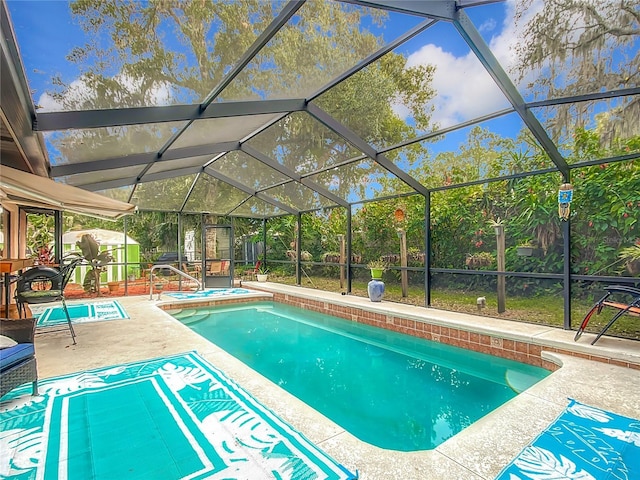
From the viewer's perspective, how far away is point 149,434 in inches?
91.8

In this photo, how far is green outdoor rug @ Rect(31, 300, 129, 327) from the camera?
19.4 ft

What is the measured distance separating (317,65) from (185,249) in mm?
9281

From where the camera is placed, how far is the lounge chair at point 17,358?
243cm

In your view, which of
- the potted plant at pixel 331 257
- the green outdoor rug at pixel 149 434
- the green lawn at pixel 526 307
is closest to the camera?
the green outdoor rug at pixel 149 434

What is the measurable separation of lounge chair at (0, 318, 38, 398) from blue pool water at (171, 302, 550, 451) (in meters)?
2.48

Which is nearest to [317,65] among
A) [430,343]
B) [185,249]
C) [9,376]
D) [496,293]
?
[9,376]

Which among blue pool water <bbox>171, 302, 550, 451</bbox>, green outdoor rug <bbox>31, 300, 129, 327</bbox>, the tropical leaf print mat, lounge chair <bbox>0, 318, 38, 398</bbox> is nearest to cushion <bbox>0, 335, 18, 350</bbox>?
lounge chair <bbox>0, 318, 38, 398</bbox>

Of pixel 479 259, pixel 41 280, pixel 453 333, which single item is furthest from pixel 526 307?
pixel 41 280

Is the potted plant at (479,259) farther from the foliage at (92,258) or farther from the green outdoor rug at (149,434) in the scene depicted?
the foliage at (92,258)

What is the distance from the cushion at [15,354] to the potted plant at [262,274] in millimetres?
9100

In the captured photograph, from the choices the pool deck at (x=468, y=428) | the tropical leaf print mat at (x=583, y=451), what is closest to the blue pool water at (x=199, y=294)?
the pool deck at (x=468, y=428)

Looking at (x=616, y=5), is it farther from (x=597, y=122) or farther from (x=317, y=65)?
(x=317, y=65)

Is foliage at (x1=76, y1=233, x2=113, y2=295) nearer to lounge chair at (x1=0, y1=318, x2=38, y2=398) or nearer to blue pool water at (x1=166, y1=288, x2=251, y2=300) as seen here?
blue pool water at (x1=166, y1=288, x2=251, y2=300)

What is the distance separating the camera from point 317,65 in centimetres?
389
